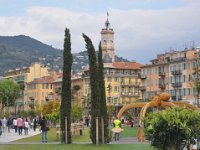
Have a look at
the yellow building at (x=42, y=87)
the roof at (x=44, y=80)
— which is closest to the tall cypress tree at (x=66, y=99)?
the yellow building at (x=42, y=87)

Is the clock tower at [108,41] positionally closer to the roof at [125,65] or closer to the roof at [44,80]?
the roof at [44,80]

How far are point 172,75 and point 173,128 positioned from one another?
10408cm

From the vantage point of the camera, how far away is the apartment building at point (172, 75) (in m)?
117

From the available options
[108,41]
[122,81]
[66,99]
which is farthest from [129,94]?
[66,99]

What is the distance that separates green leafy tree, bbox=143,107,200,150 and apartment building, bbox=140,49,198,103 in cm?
8974

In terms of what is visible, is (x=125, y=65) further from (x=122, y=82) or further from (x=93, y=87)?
(x=93, y=87)

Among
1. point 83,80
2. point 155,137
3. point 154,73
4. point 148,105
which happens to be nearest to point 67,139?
point 148,105

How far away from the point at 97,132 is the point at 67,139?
7.50ft

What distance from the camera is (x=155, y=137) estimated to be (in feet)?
68.8

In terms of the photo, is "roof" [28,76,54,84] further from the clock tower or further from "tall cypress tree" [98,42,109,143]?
"tall cypress tree" [98,42,109,143]

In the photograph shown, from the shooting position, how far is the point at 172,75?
124 metres

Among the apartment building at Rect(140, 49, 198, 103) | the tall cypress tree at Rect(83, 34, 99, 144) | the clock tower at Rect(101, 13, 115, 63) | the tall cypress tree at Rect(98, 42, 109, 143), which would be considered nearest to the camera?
the tall cypress tree at Rect(83, 34, 99, 144)

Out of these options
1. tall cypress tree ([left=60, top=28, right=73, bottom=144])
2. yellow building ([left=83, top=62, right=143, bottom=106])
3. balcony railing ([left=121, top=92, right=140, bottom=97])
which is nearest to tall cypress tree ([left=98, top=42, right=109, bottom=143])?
tall cypress tree ([left=60, top=28, right=73, bottom=144])

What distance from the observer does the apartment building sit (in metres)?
117
